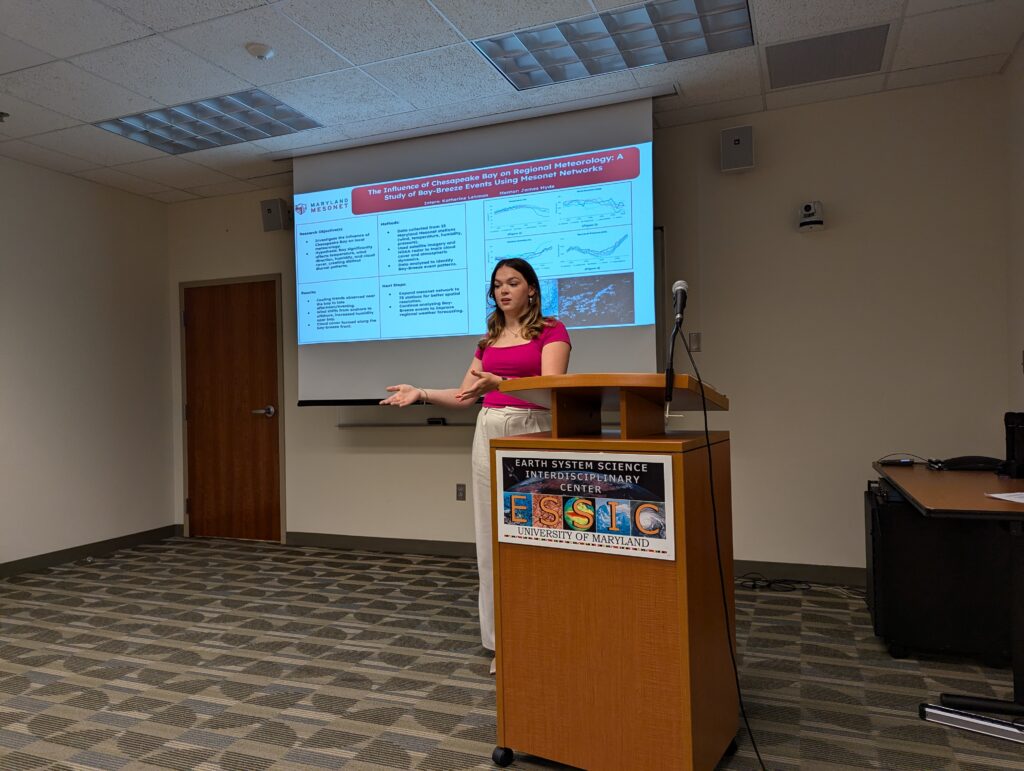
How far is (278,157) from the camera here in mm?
4938

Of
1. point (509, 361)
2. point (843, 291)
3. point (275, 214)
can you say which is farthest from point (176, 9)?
point (843, 291)

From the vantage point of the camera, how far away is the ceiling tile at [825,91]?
3.77 m

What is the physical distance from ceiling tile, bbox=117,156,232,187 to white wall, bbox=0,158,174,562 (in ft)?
1.63

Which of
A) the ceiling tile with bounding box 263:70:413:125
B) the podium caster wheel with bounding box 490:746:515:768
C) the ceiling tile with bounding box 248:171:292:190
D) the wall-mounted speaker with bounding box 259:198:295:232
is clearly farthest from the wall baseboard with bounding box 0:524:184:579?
the podium caster wheel with bounding box 490:746:515:768

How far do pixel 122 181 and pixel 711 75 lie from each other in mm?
4314

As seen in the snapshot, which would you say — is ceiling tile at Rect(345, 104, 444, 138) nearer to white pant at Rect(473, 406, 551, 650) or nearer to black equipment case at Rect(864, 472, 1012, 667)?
white pant at Rect(473, 406, 551, 650)

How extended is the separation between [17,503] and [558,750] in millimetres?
4430

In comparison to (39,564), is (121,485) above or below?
above

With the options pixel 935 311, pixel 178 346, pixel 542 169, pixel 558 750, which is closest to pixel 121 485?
pixel 178 346

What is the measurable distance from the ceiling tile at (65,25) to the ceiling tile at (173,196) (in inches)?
91.4

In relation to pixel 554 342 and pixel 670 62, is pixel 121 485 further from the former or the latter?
pixel 670 62

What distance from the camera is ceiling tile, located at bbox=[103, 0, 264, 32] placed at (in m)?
2.96

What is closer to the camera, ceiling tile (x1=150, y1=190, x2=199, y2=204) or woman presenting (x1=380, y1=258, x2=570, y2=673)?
woman presenting (x1=380, y1=258, x2=570, y2=673)

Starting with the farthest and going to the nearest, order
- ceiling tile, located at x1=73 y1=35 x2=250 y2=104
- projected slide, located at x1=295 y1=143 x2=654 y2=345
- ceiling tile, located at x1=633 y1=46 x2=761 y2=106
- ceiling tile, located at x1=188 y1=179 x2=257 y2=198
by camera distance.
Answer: ceiling tile, located at x1=188 y1=179 x2=257 y2=198, projected slide, located at x1=295 y1=143 x2=654 y2=345, ceiling tile, located at x1=633 y1=46 x2=761 y2=106, ceiling tile, located at x1=73 y1=35 x2=250 y2=104
